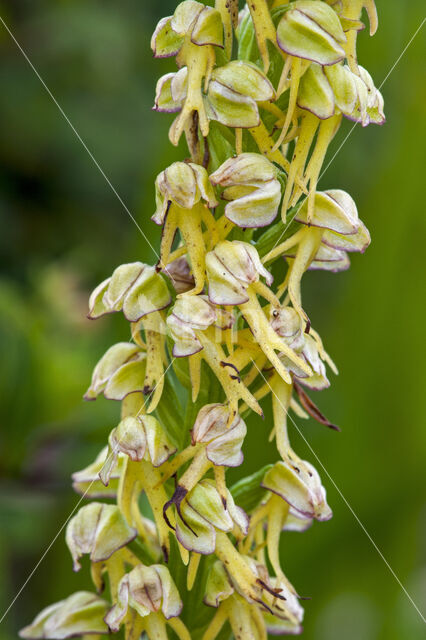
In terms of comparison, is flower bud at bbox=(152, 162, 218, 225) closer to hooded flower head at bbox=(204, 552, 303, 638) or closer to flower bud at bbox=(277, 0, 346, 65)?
flower bud at bbox=(277, 0, 346, 65)

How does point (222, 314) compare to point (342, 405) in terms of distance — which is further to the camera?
point (342, 405)

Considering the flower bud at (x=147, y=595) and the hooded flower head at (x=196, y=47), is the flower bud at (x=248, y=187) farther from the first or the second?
the flower bud at (x=147, y=595)

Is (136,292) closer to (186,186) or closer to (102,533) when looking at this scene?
(186,186)

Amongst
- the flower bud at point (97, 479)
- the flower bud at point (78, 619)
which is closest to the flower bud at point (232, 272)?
the flower bud at point (97, 479)

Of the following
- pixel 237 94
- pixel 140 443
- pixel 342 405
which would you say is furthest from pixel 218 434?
pixel 342 405

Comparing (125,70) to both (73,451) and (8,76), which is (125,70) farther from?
(73,451)

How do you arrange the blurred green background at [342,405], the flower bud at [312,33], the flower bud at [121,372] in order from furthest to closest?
the blurred green background at [342,405] → the flower bud at [121,372] → the flower bud at [312,33]

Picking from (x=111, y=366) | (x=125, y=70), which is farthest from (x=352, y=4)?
(x=125, y=70)

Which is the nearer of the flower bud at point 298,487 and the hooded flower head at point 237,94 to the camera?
the hooded flower head at point 237,94
